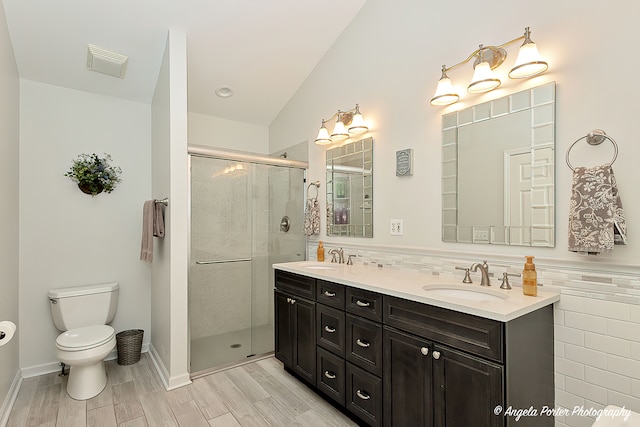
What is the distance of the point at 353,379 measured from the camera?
2.03m

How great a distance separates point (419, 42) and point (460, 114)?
64cm

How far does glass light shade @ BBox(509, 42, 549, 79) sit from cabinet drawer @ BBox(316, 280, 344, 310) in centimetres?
153

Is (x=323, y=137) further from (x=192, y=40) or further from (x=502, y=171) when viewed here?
(x=502, y=171)

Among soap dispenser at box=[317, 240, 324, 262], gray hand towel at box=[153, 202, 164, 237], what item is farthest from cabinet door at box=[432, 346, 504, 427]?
gray hand towel at box=[153, 202, 164, 237]

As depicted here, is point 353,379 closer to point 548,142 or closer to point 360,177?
point 360,177

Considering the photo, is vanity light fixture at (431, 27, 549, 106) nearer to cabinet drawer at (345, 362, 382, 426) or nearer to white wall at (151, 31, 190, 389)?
cabinet drawer at (345, 362, 382, 426)

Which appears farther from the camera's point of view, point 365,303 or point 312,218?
point 312,218

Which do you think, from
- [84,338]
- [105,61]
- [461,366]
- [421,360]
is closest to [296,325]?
[421,360]

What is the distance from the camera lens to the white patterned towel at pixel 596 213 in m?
1.43

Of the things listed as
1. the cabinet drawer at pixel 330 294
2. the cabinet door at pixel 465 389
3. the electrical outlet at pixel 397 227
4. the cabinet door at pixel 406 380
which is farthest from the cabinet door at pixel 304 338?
the cabinet door at pixel 465 389

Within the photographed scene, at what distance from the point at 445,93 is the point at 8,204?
298 centimetres

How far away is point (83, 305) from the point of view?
2.76 metres

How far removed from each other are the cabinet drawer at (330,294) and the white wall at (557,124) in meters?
0.58

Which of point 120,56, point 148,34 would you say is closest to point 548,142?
point 148,34
